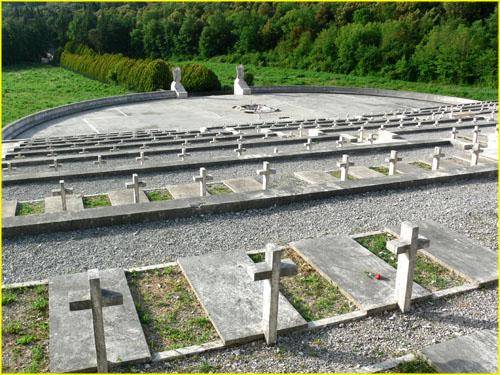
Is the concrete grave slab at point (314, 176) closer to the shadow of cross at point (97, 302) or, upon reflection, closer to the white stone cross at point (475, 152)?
the white stone cross at point (475, 152)

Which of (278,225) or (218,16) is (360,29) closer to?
(218,16)

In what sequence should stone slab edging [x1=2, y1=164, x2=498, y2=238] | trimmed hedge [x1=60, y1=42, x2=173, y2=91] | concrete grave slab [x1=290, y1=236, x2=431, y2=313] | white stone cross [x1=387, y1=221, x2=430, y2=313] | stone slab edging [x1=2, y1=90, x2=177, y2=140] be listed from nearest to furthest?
white stone cross [x1=387, y1=221, x2=430, y2=313] < concrete grave slab [x1=290, y1=236, x2=431, y2=313] < stone slab edging [x1=2, y1=164, x2=498, y2=238] < stone slab edging [x1=2, y1=90, x2=177, y2=140] < trimmed hedge [x1=60, y1=42, x2=173, y2=91]

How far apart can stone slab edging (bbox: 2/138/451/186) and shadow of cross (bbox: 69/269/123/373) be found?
683 cm

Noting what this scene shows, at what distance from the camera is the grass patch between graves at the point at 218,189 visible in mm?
9266

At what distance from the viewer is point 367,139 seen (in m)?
14.9

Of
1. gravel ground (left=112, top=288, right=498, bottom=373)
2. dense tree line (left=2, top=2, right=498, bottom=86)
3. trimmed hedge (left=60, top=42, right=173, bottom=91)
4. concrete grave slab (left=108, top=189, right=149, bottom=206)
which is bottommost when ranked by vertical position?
gravel ground (left=112, top=288, right=498, bottom=373)

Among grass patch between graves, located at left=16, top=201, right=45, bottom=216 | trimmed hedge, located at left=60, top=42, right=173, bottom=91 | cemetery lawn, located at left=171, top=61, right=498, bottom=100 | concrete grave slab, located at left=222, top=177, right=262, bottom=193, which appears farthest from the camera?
cemetery lawn, located at left=171, top=61, right=498, bottom=100

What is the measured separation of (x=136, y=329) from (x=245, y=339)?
3.49ft

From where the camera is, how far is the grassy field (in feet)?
113

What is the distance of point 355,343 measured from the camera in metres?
4.43

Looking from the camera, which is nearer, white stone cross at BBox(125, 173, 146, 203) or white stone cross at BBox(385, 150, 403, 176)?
white stone cross at BBox(125, 173, 146, 203)

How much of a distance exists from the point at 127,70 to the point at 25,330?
38.5 meters

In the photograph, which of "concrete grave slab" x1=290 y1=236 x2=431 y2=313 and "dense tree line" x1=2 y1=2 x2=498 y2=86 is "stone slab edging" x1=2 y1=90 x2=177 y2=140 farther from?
"dense tree line" x1=2 y1=2 x2=498 y2=86

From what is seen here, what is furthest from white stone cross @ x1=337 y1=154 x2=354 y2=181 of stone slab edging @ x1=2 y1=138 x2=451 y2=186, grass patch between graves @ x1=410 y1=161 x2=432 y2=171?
grass patch between graves @ x1=410 y1=161 x2=432 y2=171
